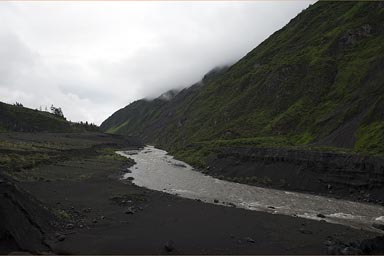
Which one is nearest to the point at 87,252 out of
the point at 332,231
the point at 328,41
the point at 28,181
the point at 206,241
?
the point at 206,241

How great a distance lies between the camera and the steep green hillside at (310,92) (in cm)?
9181

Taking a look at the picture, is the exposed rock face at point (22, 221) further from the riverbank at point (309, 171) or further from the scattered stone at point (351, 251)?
the riverbank at point (309, 171)

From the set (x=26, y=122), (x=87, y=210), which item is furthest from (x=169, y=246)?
(x=26, y=122)

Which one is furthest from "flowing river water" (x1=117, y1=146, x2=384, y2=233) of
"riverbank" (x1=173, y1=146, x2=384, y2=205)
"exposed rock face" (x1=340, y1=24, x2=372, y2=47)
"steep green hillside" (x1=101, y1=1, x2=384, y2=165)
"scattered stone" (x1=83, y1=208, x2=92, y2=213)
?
"exposed rock face" (x1=340, y1=24, x2=372, y2=47)

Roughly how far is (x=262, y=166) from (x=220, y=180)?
28.5ft

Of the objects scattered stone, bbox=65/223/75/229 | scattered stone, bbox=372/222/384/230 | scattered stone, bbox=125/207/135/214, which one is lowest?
scattered stone, bbox=372/222/384/230

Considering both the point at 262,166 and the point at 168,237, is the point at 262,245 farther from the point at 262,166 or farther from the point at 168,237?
the point at 262,166

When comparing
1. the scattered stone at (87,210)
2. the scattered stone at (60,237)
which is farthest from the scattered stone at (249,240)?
the scattered stone at (87,210)

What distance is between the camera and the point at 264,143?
95.4 meters

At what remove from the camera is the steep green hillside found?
9181 centimetres

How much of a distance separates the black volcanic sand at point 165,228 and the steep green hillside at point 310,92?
116 ft

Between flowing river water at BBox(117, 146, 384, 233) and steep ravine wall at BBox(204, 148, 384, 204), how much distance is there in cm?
309

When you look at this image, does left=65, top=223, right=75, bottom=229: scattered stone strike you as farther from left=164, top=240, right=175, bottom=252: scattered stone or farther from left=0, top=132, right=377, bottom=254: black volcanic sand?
left=164, top=240, right=175, bottom=252: scattered stone

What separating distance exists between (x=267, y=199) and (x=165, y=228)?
2235 cm
